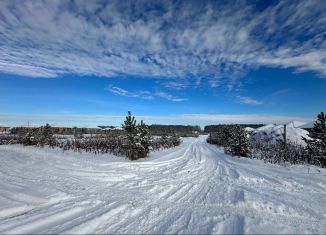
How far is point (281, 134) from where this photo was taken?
28031mm

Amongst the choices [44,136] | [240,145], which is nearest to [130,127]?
[240,145]

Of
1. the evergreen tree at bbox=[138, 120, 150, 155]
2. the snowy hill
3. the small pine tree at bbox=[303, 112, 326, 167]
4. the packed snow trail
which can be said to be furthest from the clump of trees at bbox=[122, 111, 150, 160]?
the snowy hill

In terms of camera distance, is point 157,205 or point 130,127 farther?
point 130,127

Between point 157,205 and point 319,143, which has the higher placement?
point 319,143

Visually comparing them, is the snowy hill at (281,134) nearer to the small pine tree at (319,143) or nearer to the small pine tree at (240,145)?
the small pine tree at (240,145)

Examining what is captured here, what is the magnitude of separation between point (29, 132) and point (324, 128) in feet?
101

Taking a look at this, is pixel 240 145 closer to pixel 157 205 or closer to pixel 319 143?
pixel 319 143

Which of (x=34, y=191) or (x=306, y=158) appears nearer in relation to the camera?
(x=34, y=191)

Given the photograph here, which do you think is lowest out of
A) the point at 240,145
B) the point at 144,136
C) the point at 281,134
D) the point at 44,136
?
the point at 240,145

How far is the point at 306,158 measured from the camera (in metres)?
16.8

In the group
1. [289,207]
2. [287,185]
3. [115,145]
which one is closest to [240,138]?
[115,145]

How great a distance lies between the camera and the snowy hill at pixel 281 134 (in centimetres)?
2600

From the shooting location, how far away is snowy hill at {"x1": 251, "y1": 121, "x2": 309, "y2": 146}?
26000 millimetres

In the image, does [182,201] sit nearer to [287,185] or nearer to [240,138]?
[287,185]
